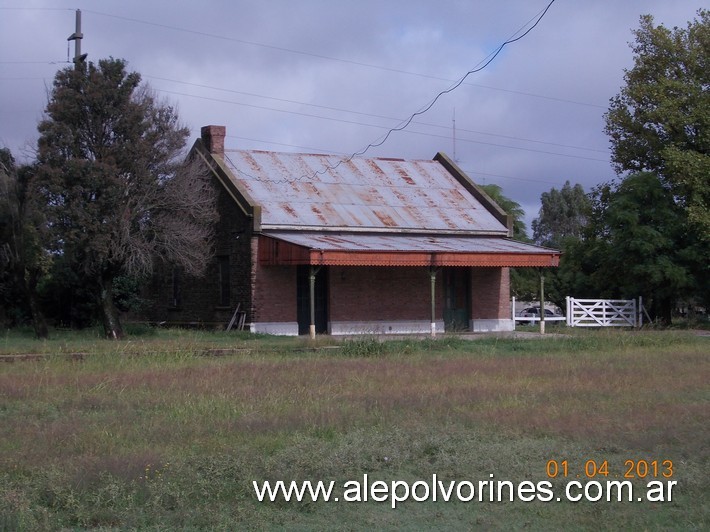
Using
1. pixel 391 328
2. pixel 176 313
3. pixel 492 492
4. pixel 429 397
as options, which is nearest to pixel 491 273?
pixel 391 328

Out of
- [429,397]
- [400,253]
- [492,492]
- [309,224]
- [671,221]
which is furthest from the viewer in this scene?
[671,221]

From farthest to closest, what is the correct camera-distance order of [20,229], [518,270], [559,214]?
1. [559,214]
2. [518,270]
3. [20,229]

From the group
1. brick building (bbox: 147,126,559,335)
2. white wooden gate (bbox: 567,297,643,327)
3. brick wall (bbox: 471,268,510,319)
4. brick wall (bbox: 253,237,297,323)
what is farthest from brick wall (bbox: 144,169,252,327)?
white wooden gate (bbox: 567,297,643,327)

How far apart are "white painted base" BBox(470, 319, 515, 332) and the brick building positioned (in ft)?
0.13

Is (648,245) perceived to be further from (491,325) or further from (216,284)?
(216,284)

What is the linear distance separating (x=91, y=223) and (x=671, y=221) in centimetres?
2492

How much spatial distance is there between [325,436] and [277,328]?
20204mm

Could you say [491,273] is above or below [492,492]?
above

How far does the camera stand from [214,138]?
110ft

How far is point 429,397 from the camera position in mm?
13422

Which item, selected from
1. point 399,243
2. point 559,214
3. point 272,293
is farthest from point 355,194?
point 559,214

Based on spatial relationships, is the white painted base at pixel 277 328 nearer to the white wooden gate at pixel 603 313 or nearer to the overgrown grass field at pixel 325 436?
the overgrown grass field at pixel 325 436

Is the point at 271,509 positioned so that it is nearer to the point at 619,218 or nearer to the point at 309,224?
the point at 309,224

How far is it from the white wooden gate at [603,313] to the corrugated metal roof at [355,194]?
5.38m
